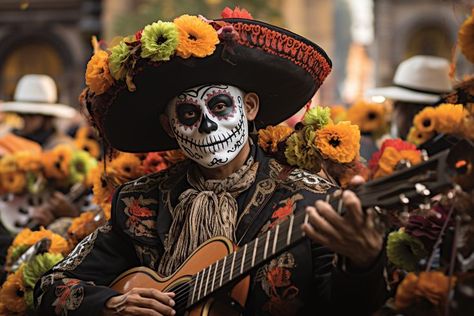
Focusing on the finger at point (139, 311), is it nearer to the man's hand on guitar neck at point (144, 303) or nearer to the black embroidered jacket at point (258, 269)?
the man's hand on guitar neck at point (144, 303)

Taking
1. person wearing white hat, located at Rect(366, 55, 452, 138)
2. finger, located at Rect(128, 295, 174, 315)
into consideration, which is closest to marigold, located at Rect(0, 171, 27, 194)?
person wearing white hat, located at Rect(366, 55, 452, 138)

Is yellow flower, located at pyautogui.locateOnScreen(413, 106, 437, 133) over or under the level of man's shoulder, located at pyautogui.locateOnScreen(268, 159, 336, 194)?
over

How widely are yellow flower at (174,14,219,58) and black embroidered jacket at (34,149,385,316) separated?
48 centimetres

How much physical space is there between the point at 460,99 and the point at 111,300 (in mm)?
1512

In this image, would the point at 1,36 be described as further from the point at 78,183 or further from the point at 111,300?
the point at 111,300

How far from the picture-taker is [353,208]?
10.1ft

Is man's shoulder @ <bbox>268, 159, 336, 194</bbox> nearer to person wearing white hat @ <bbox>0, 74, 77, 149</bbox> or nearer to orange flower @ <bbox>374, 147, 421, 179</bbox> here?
orange flower @ <bbox>374, 147, 421, 179</bbox>

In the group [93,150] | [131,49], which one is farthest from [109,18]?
[131,49]

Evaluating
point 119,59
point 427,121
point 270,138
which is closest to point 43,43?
point 427,121

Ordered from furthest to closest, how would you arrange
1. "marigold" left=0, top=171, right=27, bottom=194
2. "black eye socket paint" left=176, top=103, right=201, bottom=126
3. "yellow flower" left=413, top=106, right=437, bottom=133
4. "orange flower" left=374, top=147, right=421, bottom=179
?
"marigold" left=0, top=171, right=27, bottom=194 < "yellow flower" left=413, top=106, right=437, bottom=133 < "orange flower" left=374, top=147, right=421, bottom=179 < "black eye socket paint" left=176, top=103, right=201, bottom=126

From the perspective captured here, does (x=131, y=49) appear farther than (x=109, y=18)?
No

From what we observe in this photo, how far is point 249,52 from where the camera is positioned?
4117mm

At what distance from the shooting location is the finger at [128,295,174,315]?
148 inches

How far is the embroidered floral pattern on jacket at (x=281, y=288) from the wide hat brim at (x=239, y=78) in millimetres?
792
